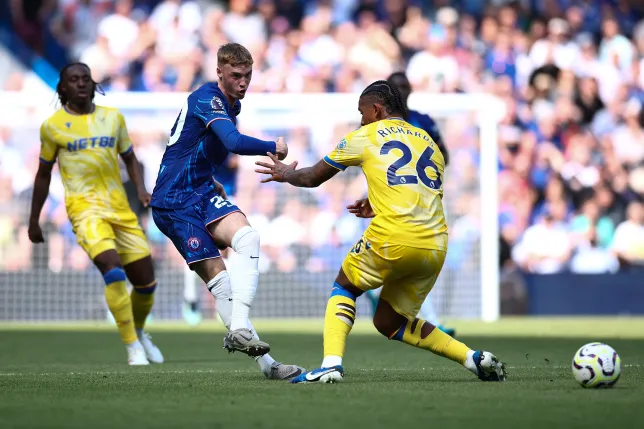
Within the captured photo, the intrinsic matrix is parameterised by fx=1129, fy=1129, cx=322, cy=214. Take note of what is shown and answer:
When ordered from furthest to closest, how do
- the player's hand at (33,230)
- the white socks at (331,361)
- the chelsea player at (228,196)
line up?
1. the chelsea player at (228,196)
2. the player's hand at (33,230)
3. the white socks at (331,361)

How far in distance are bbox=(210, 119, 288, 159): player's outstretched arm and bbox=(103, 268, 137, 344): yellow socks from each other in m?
2.32

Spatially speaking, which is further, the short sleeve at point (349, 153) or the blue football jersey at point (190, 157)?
the blue football jersey at point (190, 157)

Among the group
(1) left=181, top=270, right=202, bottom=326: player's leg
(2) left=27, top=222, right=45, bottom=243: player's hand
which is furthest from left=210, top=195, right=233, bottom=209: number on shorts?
(1) left=181, top=270, right=202, bottom=326: player's leg

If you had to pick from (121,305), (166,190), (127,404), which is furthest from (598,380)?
(121,305)

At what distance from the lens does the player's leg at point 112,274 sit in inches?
336

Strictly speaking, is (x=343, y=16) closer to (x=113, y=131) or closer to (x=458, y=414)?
(x=113, y=131)

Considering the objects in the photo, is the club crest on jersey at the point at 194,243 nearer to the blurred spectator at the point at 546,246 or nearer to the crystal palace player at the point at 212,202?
the crystal palace player at the point at 212,202

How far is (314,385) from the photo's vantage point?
19.1 ft

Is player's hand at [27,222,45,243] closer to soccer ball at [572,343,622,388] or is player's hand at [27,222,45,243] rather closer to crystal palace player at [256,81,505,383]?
crystal palace player at [256,81,505,383]

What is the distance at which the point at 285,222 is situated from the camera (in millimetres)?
15109

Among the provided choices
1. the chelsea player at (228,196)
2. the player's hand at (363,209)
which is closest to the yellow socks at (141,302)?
the player's hand at (363,209)

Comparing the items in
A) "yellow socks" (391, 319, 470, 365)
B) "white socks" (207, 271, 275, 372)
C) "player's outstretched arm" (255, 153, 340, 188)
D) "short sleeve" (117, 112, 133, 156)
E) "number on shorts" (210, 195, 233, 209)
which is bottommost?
"yellow socks" (391, 319, 470, 365)

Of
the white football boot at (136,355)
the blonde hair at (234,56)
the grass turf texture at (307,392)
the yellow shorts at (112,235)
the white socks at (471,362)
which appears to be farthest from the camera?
the yellow shorts at (112,235)

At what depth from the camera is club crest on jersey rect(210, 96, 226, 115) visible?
6.68 meters
